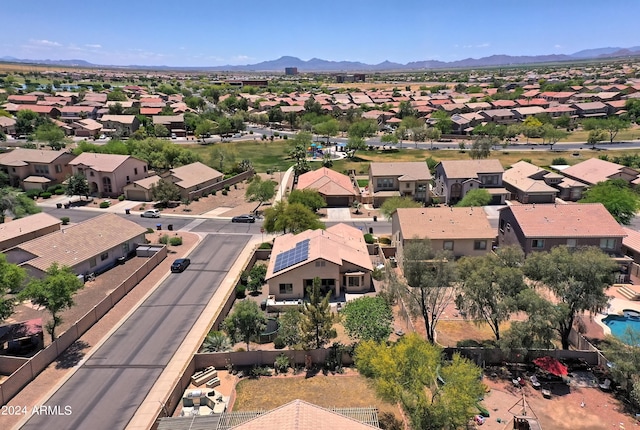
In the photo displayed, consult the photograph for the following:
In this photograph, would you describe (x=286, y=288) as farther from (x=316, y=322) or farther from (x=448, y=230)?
(x=448, y=230)

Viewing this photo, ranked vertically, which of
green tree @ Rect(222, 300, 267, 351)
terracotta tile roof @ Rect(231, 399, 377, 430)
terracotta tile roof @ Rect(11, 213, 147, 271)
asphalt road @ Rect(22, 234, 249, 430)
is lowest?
asphalt road @ Rect(22, 234, 249, 430)

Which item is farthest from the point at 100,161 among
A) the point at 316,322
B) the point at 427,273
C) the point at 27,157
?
the point at 427,273

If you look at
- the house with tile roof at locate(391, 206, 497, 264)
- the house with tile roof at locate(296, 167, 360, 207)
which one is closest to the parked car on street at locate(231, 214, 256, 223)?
the house with tile roof at locate(296, 167, 360, 207)

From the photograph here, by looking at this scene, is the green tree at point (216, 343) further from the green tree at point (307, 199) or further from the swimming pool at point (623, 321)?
the swimming pool at point (623, 321)

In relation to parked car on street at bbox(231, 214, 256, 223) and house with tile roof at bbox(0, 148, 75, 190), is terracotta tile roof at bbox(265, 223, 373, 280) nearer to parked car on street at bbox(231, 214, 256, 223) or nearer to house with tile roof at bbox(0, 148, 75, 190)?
parked car on street at bbox(231, 214, 256, 223)

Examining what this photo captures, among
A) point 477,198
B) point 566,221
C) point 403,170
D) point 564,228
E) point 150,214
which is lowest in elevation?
point 150,214
